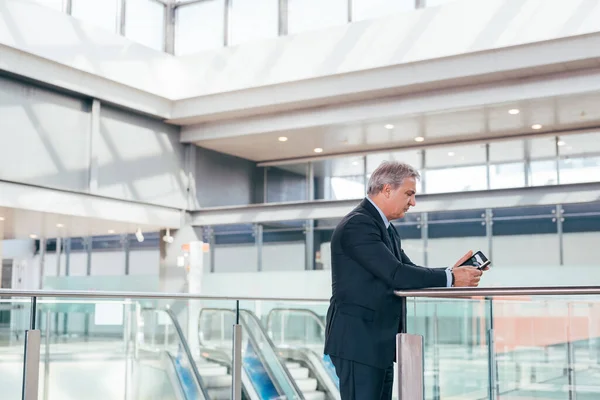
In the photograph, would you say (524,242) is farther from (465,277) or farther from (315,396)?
(465,277)

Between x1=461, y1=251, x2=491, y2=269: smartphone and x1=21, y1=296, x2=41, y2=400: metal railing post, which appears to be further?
x1=21, y1=296, x2=41, y2=400: metal railing post

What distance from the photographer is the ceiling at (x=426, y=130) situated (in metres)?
11.6

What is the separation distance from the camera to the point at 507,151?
13.2 meters

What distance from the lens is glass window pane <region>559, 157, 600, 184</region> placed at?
12.6 metres

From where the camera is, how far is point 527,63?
413 inches

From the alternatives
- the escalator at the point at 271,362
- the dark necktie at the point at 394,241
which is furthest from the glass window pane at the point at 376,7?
the dark necktie at the point at 394,241

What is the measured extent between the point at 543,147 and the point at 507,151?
0.60m

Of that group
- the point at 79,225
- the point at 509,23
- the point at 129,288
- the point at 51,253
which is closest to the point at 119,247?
the point at 129,288

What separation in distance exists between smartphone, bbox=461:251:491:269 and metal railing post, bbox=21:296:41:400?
1.99 metres

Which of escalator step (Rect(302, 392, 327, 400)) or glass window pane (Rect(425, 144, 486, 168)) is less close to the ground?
glass window pane (Rect(425, 144, 486, 168))

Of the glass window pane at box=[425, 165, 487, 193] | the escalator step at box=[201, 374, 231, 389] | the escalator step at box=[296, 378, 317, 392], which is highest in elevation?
the glass window pane at box=[425, 165, 487, 193]

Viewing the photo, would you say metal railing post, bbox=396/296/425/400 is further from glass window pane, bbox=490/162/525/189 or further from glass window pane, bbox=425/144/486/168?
glass window pane, bbox=425/144/486/168

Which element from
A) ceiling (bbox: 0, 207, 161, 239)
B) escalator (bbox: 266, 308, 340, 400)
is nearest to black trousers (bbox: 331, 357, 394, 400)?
escalator (bbox: 266, 308, 340, 400)

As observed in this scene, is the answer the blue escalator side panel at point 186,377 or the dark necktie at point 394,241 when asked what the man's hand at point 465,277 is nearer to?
the dark necktie at point 394,241
